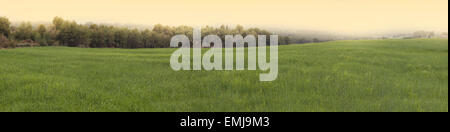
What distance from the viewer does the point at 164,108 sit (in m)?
9.47

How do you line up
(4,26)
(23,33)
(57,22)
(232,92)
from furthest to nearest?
(57,22), (23,33), (4,26), (232,92)

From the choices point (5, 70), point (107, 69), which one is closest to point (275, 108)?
point (107, 69)

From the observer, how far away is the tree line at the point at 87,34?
73562mm

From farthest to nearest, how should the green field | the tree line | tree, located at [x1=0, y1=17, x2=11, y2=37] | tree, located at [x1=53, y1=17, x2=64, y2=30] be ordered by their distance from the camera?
1. tree, located at [x1=53, y1=17, x2=64, y2=30]
2. the tree line
3. tree, located at [x1=0, y1=17, x2=11, y2=37]
4. the green field

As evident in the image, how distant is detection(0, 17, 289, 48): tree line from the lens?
241 ft

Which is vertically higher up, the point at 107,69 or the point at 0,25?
the point at 0,25

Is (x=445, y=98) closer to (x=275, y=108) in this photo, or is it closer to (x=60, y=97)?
(x=275, y=108)

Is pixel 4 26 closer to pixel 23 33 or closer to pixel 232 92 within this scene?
pixel 23 33

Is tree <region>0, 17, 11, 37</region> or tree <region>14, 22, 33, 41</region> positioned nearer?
tree <region>0, 17, 11, 37</region>

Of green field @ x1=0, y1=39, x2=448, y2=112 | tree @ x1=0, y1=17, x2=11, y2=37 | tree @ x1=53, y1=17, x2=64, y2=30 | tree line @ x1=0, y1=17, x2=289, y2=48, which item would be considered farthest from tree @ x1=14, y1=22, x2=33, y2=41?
green field @ x1=0, y1=39, x2=448, y2=112

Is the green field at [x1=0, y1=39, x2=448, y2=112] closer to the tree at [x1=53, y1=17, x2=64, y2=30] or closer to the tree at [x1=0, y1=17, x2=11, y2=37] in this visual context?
the tree at [x1=0, y1=17, x2=11, y2=37]

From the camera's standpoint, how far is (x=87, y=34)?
81625 millimetres

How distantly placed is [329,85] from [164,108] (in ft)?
23.1

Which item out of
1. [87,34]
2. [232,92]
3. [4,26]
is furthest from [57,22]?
[232,92]
